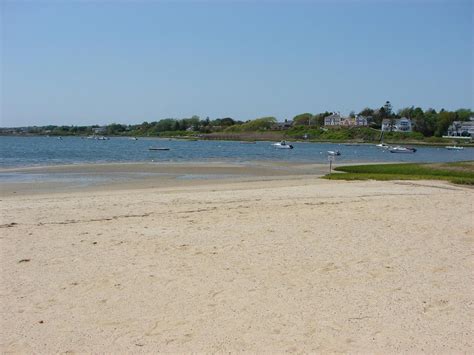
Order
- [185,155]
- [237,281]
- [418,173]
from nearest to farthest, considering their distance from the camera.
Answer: [237,281], [418,173], [185,155]

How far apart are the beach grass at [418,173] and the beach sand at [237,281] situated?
49.7 ft

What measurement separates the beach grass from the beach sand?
15.1 meters

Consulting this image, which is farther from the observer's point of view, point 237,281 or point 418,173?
point 418,173

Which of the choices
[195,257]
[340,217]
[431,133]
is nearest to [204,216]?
[340,217]

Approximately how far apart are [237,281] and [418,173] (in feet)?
93.7

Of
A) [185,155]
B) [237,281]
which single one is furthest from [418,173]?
[185,155]

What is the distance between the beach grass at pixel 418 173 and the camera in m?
29.9

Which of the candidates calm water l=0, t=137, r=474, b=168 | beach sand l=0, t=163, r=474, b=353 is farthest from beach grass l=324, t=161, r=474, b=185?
calm water l=0, t=137, r=474, b=168

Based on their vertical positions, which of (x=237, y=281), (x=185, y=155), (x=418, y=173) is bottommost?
(x=185, y=155)

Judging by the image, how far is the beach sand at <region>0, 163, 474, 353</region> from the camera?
20.3 ft

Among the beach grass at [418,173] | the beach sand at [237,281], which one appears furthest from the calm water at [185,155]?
the beach sand at [237,281]

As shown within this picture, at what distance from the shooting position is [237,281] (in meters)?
8.28

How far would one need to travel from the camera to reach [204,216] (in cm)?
1441

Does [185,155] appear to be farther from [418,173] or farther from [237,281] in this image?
[237,281]
